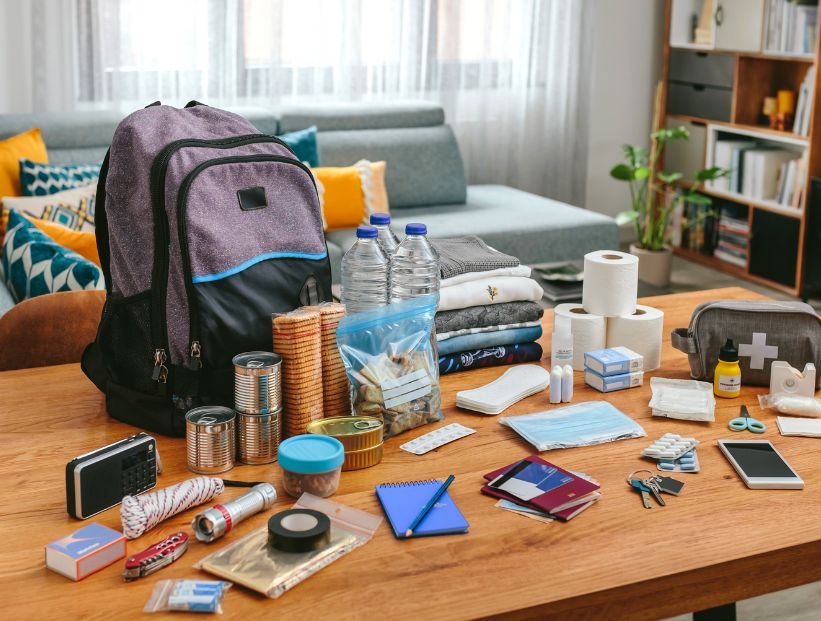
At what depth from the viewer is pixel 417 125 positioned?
14.8 ft

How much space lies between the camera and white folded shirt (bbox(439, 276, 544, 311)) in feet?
5.61

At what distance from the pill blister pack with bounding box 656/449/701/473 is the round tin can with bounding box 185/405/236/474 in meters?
0.59

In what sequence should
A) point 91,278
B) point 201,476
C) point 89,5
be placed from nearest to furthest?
1. point 201,476
2. point 91,278
3. point 89,5

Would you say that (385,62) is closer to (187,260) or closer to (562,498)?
(187,260)

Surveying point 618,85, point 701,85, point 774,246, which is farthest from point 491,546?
point 618,85

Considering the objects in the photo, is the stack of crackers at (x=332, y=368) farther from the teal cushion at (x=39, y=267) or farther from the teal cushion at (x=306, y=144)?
the teal cushion at (x=306, y=144)

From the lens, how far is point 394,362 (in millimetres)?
1476

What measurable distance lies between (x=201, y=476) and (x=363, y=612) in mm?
378

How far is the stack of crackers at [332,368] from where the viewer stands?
57.9 inches

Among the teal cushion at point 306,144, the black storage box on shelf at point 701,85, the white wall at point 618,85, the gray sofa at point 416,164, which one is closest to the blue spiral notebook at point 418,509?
the gray sofa at point 416,164

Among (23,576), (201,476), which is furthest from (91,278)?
(23,576)

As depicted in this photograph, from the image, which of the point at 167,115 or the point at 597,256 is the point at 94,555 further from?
the point at 597,256

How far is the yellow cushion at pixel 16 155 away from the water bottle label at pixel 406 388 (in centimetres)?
236

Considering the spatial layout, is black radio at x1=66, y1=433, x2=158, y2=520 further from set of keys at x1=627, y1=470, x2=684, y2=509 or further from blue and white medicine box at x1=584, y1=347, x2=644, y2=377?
blue and white medicine box at x1=584, y1=347, x2=644, y2=377
